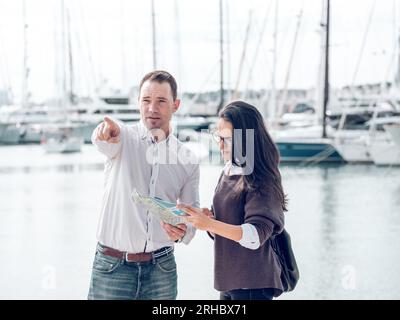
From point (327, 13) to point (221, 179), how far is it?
71.7ft

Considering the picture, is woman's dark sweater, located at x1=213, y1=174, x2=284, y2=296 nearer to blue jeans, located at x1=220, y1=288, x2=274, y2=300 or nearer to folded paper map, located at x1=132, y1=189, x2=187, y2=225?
blue jeans, located at x1=220, y1=288, x2=274, y2=300

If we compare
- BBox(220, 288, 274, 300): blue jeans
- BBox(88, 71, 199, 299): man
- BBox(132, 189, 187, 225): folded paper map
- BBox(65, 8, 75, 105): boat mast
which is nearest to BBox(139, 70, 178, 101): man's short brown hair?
BBox(88, 71, 199, 299): man

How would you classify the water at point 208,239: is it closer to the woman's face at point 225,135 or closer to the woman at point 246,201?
the woman at point 246,201

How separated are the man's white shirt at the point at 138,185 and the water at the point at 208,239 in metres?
3.17

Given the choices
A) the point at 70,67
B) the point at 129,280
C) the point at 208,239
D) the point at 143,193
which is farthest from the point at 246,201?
the point at 70,67

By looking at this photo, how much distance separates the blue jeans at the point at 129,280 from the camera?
8.09 ft

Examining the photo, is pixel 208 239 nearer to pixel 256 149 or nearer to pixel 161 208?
pixel 256 149

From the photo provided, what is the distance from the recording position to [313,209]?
43.9 feet

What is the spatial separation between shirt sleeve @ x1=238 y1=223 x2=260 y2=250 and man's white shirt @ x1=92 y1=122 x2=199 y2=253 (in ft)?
0.94

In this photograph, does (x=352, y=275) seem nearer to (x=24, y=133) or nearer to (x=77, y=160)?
(x=77, y=160)

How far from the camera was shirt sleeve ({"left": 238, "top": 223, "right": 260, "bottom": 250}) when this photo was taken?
2251mm

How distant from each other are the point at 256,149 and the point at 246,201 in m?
0.19
